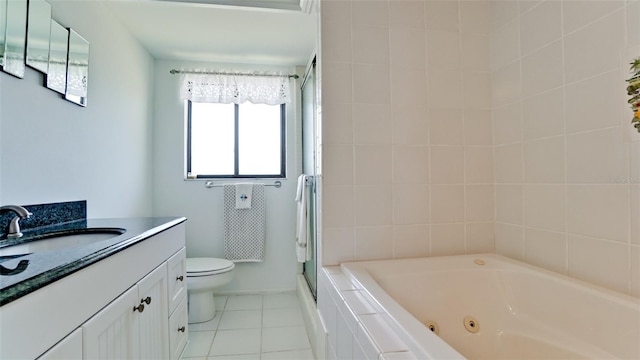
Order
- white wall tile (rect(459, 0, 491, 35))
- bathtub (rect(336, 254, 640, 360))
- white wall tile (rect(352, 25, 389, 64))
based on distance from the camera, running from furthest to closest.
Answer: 1. white wall tile (rect(459, 0, 491, 35))
2. white wall tile (rect(352, 25, 389, 64))
3. bathtub (rect(336, 254, 640, 360))

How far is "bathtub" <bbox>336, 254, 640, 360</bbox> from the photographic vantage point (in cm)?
93

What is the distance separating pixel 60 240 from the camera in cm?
115

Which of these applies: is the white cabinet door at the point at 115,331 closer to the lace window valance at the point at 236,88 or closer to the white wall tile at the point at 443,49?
the white wall tile at the point at 443,49

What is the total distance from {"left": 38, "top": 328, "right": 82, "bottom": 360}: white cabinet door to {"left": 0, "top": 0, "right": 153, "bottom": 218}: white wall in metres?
0.81

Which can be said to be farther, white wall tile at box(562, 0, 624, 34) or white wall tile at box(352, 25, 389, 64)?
white wall tile at box(352, 25, 389, 64)

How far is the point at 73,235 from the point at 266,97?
5.78 ft

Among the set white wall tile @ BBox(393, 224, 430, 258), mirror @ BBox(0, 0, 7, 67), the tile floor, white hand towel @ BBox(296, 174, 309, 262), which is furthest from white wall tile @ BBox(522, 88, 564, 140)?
mirror @ BBox(0, 0, 7, 67)

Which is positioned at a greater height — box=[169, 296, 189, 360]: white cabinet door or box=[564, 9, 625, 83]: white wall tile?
box=[564, 9, 625, 83]: white wall tile

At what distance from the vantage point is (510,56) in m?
1.43

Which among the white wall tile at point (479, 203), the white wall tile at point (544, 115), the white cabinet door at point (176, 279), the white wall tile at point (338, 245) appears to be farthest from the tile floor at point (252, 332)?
the white wall tile at point (544, 115)

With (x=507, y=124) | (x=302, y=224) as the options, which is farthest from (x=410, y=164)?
(x=302, y=224)

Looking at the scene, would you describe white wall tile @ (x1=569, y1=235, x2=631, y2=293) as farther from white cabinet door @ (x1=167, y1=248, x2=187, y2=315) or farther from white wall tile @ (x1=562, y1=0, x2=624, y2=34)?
white cabinet door @ (x1=167, y1=248, x2=187, y2=315)

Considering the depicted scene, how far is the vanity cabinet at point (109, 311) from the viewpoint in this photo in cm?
56

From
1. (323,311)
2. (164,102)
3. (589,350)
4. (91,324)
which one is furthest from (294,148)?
(589,350)
